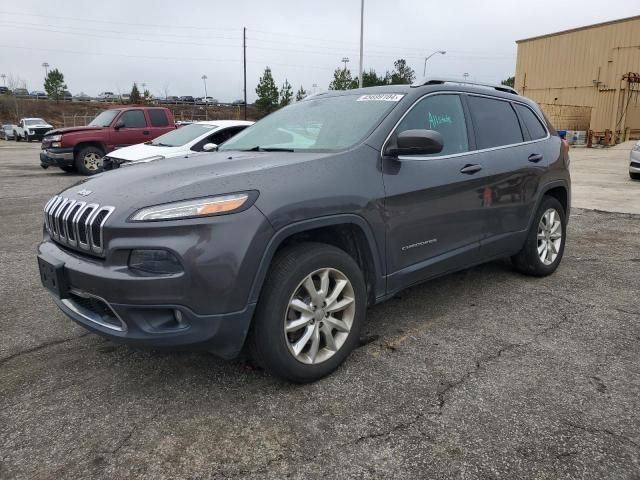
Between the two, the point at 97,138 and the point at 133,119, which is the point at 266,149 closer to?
the point at 133,119

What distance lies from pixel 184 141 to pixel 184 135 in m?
0.36

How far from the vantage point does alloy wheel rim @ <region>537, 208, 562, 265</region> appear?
472cm

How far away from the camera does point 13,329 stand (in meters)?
3.68

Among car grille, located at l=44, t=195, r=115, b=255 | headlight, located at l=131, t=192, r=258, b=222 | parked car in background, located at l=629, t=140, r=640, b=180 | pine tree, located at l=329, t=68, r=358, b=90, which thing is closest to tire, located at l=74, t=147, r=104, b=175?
car grille, located at l=44, t=195, r=115, b=255

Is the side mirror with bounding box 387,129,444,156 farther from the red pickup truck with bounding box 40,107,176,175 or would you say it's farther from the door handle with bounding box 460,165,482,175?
the red pickup truck with bounding box 40,107,176,175

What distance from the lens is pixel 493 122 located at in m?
4.21

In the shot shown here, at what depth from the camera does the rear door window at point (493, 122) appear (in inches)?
158

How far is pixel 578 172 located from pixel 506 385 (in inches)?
579

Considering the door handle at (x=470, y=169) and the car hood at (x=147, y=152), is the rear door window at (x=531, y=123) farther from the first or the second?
the car hood at (x=147, y=152)

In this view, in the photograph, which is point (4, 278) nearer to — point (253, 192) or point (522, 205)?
point (253, 192)

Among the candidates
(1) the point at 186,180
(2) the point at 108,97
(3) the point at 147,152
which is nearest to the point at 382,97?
(1) the point at 186,180

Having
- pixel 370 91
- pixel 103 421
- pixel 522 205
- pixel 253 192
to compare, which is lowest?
pixel 103 421

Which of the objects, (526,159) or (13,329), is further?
(526,159)

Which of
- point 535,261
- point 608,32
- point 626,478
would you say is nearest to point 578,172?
point 535,261
